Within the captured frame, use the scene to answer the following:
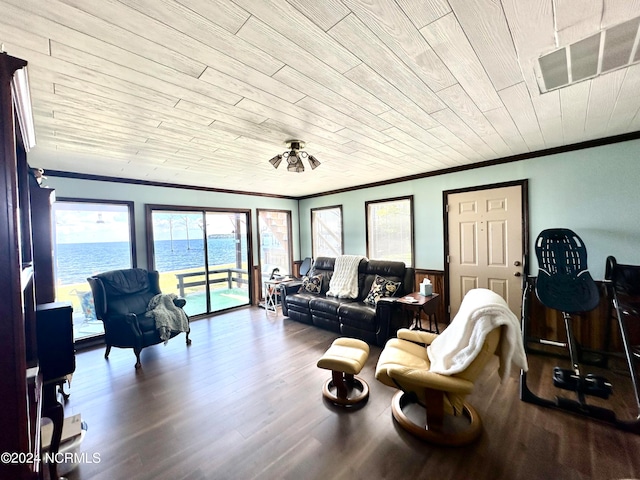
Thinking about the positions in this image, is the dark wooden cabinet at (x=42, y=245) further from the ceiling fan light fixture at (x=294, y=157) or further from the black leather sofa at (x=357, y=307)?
the black leather sofa at (x=357, y=307)

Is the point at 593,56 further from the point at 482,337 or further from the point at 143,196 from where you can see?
the point at 143,196

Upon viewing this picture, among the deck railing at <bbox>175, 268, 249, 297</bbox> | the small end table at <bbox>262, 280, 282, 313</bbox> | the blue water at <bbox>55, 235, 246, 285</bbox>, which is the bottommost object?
the small end table at <bbox>262, 280, 282, 313</bbox>

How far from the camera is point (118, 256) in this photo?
165 inches

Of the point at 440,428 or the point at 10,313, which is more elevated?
the point at 10,313

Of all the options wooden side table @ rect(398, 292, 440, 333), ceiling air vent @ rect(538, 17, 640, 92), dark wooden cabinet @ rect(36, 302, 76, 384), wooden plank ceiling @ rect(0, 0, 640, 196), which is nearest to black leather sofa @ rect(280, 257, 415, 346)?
wooden side table @ rect(398, 292, 440, 333)

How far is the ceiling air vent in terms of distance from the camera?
4.38 feet

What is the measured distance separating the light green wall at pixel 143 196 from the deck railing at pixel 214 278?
0.43 m

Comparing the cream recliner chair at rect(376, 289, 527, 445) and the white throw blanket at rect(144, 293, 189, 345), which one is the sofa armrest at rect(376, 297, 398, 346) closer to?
the cream recliner chair at rect(376, 289, 527, 445)

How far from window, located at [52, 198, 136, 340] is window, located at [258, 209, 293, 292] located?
8.17 ft

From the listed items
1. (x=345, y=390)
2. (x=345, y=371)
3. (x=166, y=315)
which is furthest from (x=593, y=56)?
(x=166, y=315)

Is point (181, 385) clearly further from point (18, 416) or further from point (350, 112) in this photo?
point (350, 112)

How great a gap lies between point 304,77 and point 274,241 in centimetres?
495

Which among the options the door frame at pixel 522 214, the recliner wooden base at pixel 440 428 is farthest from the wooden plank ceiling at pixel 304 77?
the recliner wooden base at pixel 440 428

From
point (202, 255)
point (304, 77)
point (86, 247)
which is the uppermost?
point (304, 77)
